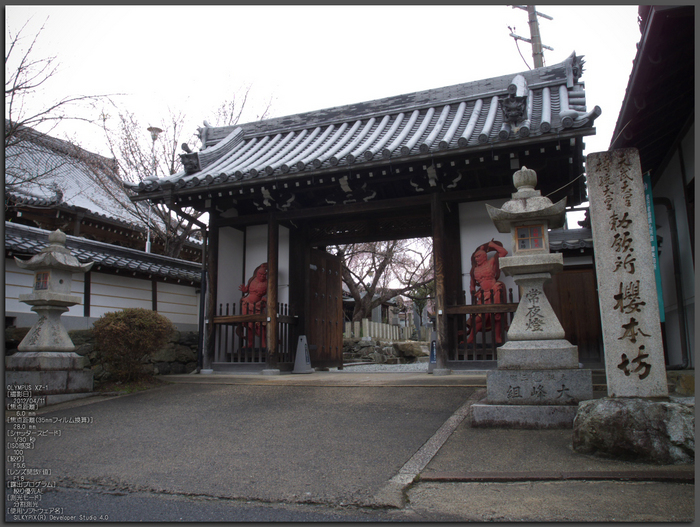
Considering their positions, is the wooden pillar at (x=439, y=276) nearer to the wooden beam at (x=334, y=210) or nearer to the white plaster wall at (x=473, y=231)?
the wooden beam at (x=334, y=210)

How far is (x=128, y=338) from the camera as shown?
7.16m

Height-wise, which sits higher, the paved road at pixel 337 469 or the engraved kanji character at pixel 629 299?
the engraved kanji character at pixel 629 299

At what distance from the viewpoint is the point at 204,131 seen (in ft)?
39.8

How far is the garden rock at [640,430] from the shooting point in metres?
3.39

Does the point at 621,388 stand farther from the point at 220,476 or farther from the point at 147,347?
the point at 147,347

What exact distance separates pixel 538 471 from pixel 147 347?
236 inches

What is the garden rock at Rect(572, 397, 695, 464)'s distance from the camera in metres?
3.39

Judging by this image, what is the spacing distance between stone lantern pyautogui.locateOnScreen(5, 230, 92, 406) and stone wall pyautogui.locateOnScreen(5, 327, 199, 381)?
2.48ft

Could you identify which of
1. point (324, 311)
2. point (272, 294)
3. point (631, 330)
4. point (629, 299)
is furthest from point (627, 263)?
point (324, 311)

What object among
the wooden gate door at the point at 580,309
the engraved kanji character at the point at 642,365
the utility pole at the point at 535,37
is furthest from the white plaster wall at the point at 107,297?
the utility pole at the point at 535,37

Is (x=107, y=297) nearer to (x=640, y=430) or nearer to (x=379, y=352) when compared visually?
(x=640, y=430)

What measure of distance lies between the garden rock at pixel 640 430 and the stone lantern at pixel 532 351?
0.74 metres

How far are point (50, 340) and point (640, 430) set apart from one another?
7.21 metres

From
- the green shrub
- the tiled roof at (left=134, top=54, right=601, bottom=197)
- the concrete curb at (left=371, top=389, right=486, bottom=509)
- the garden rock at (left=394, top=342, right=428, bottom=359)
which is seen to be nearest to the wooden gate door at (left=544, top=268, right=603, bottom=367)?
the tiled roof at (left=134, top=54, right=601, bottom=197)
